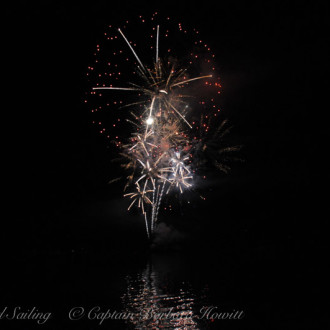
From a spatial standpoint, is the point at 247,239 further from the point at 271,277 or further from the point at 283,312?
the point at 283,312

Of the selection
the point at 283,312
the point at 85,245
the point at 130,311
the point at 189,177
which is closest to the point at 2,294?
the point at 130,311

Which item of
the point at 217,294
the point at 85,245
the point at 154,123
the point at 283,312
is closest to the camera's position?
the point at 283,312

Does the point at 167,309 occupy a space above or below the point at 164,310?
above

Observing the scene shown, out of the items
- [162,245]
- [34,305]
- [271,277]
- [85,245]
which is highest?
[162,245]

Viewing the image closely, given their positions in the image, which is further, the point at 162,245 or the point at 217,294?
the point at 162,245

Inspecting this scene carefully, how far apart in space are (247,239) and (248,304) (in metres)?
64.6

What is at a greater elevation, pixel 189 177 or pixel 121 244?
pixel 121 244

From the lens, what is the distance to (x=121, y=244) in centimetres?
8969

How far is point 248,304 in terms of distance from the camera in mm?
14664

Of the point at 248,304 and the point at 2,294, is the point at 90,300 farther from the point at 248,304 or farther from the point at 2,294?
the point at 248,304

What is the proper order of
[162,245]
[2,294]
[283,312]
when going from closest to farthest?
[283,312] < [2,294] < [162,245]

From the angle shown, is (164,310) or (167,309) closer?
(164,310)

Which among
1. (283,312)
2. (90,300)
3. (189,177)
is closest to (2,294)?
(90,300)

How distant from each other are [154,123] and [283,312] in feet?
34.6
